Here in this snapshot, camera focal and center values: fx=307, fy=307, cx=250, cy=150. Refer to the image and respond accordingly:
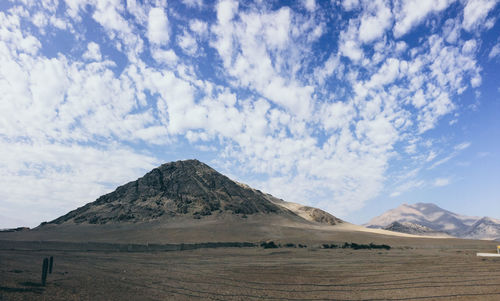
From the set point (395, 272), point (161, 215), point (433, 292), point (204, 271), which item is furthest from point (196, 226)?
point (433, 292)

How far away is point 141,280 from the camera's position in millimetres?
17875

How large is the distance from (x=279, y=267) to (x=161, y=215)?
55.7 metres

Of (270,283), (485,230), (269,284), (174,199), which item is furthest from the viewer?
(485,230)

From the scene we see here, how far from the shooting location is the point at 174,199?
8181 cm

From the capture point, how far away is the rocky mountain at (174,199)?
7406cm

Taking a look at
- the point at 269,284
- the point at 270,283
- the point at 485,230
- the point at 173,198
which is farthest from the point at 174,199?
the point at 485,230

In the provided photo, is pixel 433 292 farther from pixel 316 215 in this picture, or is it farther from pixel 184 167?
pixel 316 215

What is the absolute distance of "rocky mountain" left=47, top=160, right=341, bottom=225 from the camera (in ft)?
243

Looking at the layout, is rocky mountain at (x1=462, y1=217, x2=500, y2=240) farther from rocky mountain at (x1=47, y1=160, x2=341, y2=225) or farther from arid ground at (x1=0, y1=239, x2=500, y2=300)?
arid ground at (x1=0, y1=239, x2=500, y2=300)

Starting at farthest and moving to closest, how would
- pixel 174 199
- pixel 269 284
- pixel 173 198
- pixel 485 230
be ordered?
pixel 485 230, pixel 173 198, pixel 174 199, pixel 269 284

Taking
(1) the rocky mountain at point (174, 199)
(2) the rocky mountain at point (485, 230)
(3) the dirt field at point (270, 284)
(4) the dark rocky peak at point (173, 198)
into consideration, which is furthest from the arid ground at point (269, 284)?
(2) the rocky mountain at point (485, 230)

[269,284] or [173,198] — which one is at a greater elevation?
[173,198]

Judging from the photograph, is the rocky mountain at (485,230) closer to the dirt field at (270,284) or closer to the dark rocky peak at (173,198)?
the dark rocky peak at (173,198)

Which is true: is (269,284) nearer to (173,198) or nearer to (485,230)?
(173,198)
